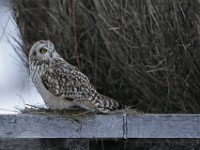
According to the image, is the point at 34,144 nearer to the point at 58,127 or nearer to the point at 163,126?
the point at 58,127

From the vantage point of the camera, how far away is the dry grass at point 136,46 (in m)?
5.90

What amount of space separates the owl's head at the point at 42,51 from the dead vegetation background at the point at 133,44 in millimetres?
314

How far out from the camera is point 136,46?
6078 millimetres

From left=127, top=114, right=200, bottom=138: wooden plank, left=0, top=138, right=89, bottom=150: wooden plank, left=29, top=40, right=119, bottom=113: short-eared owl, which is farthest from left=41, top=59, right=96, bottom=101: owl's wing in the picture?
left=127, top=114, right=200, bottom=138: wooden plank

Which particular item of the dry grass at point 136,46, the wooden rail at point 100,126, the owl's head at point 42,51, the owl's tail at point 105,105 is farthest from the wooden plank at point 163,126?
the owl's head at point 42,51

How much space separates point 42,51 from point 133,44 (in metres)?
0.64

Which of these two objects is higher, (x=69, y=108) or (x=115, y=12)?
(x=115, y=12)

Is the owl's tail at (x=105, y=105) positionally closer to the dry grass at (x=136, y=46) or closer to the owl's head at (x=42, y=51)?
Result: the dry grass at (x=136, y=46)

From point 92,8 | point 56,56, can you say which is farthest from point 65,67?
Result: point 92,8

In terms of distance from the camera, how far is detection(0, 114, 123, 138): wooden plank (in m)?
5.63

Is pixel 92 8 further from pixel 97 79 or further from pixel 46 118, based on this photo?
pixel 46 118

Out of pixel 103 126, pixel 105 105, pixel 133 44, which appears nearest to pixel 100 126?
pixel 103 126

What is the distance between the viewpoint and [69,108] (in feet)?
19.8

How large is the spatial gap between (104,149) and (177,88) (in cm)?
68
